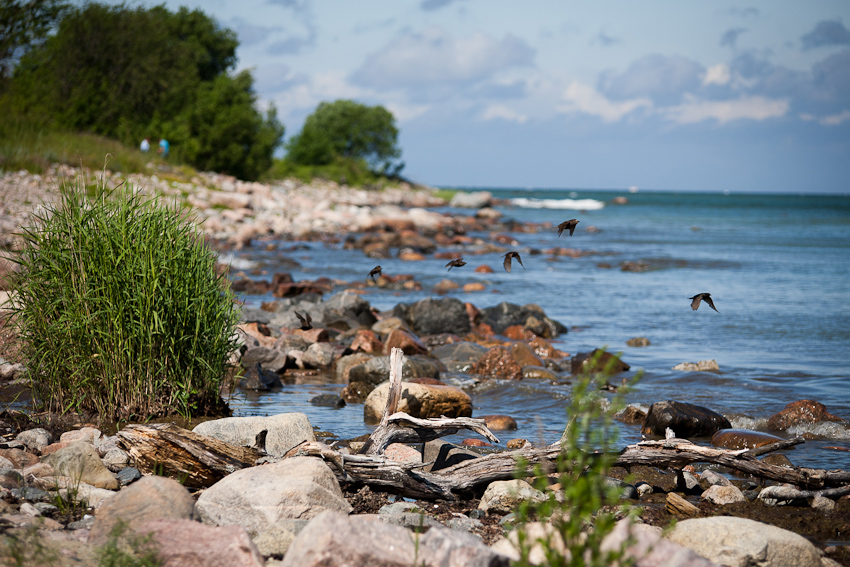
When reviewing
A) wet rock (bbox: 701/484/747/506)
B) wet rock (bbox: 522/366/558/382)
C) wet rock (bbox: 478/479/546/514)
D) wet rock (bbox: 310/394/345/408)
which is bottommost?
wet rock (bbox: 310/394/345/408)

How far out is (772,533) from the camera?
385 centimetres

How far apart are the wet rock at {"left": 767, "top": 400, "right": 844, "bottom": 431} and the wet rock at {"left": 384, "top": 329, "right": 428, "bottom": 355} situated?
195 inches

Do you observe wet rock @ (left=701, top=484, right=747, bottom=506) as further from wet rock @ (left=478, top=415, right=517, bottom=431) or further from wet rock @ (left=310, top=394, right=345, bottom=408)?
wet rock @ (left=310, top=394, right=345, bottom=408)

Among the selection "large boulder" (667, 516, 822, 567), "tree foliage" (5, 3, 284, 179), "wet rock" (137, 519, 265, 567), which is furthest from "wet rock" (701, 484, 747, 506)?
"tree foliage" (5, 3, 284, 179)

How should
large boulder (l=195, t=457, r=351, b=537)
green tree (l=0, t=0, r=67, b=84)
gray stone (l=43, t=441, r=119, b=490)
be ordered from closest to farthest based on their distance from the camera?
large boulder (l=195, t=457, r=351, b=537)
gray stone (l=43, t=441, r=119, b=490)
green tree (l=0, t=0, r=67, b=84)

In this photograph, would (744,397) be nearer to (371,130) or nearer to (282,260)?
(282,260)

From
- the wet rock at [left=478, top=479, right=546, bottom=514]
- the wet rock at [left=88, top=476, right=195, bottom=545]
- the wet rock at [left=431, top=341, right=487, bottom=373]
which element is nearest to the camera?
the wet rock at [left=88, top=476, right=195, bottom=545]

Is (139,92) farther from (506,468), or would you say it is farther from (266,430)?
(506,468)

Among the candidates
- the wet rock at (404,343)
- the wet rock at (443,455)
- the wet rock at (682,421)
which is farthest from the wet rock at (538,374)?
the wet rock at (443,455)

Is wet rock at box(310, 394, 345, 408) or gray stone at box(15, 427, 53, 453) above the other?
gray stone at box(15, 427, 53, 453)

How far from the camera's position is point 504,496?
4.61 meters

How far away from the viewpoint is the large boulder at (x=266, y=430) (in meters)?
5.33

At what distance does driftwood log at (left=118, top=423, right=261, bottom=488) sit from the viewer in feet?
15.2

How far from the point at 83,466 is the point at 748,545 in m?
4.06
